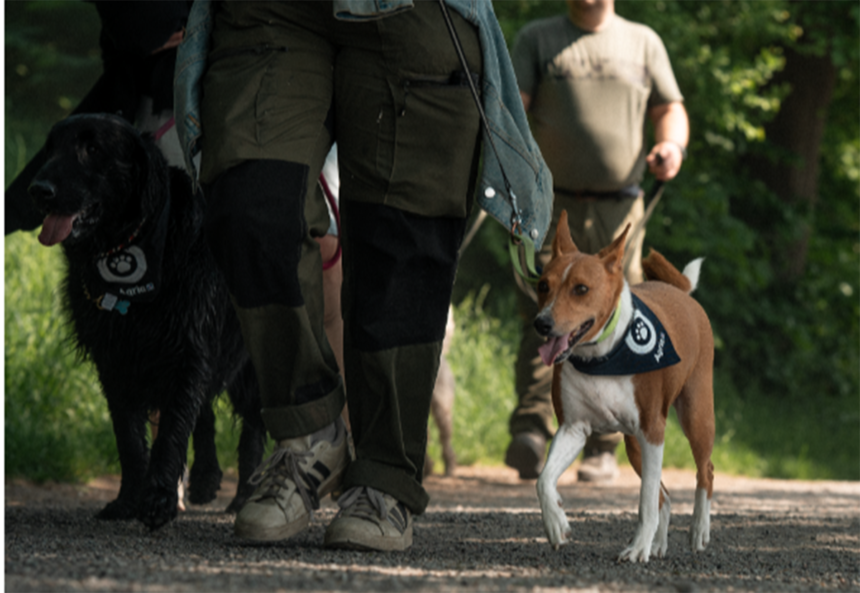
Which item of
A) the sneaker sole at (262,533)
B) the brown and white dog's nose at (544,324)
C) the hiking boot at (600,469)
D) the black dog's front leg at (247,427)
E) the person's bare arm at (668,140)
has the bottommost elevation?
the hiking boot at (600,469)

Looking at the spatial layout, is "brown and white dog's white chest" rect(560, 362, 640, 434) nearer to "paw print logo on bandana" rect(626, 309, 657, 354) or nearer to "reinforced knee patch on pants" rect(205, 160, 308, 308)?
"paw print logo on bandana" rect(626, 309, 657, 354)

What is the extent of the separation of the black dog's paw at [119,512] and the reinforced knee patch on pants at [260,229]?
1.17 meters

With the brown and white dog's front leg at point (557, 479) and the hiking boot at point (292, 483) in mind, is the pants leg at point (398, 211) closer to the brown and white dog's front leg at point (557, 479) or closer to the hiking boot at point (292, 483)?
the hiking boot at point (292, 483)

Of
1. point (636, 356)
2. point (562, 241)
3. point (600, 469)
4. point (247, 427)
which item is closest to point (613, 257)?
point (562, 241)

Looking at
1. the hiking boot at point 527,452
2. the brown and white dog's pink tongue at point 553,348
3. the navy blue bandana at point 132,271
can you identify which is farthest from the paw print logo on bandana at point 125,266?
the hiking boot at point 527,452

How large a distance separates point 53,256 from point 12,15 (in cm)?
798

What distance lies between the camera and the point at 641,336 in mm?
2844

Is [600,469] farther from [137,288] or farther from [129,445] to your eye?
[137,288]

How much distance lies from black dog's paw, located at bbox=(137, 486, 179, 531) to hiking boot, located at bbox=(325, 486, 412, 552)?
69 centimetres

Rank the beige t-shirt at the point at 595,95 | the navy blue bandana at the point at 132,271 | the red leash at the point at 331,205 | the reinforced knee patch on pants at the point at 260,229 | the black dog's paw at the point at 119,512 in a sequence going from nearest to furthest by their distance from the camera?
the reinforced knee patch on pants at the point at 260,229, the navy blue bandana at the point at 132,271, the black dog's paw at the point at 119,512, the red leash at the point at 331,205, the beige t-shirt at the point at 595,95

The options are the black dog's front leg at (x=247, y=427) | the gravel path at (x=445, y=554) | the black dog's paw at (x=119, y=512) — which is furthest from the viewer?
the black dog's front leg at (x=247, y=427)

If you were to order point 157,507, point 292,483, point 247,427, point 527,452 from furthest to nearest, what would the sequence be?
point 527,452 → point 247,427 → point 157,507 → point 292,483

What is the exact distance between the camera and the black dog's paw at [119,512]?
134 inches

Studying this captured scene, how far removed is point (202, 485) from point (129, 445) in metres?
0.84
